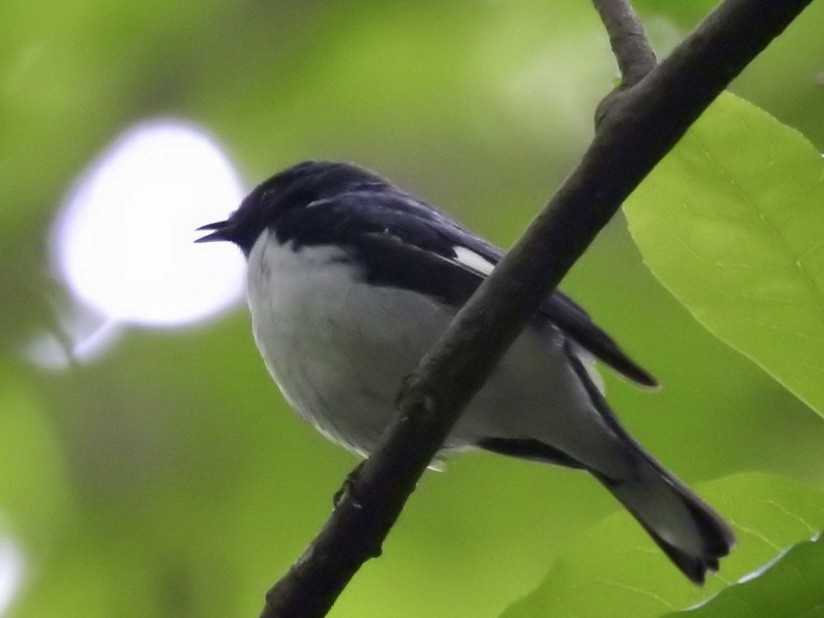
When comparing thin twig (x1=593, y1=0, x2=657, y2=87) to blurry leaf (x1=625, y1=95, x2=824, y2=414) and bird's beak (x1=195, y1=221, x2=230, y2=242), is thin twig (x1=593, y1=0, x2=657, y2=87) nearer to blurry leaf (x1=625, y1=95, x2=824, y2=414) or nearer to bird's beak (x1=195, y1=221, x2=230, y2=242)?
blurry leaf (x1=625, y1=95, x2=824, y2=414)

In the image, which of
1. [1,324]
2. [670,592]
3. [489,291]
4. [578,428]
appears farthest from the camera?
[578,428]

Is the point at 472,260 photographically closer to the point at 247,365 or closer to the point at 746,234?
the point at 247,365

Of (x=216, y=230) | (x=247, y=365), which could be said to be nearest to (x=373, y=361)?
(x=247, y=365)

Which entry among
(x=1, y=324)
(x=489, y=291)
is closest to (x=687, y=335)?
(x=489, y=291)

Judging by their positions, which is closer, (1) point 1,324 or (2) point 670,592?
(2) point 670,592

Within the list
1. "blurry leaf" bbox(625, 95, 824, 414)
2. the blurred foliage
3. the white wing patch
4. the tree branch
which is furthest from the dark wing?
"blurry leaf" bbox(625, 95, 824, 414)

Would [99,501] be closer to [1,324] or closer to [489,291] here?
[1,324]

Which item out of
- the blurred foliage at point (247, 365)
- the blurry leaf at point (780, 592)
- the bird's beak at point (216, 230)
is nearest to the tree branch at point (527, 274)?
the blurred foliage at point (247, 365)
